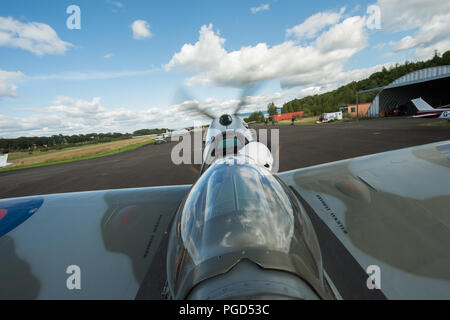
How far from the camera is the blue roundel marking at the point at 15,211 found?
2279mm

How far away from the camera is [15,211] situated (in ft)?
8.32

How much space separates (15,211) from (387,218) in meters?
4.45

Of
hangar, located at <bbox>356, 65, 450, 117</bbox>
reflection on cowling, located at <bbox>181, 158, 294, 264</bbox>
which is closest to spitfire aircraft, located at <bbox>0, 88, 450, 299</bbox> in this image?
reflection on cowling, located at <bbox>181, 158, 294, 264</bbox>

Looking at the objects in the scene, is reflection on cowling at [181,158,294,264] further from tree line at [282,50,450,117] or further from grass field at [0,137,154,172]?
tree line at [282,50,450,117]

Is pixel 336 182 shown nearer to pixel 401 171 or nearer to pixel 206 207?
pixel 401 171

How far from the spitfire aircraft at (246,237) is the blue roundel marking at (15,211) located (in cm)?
1

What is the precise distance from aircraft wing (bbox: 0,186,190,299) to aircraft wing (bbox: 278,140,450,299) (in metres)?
2.02

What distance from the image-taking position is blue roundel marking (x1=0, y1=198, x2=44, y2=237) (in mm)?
2279

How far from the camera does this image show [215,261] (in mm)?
1163

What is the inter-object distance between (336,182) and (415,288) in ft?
5.27

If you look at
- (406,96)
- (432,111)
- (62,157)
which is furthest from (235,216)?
(406,96)

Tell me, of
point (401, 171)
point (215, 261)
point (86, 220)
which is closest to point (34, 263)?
point (86, 220)

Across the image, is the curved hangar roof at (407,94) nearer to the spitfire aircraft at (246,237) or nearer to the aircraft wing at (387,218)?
the aircraft wing at (387,218)
